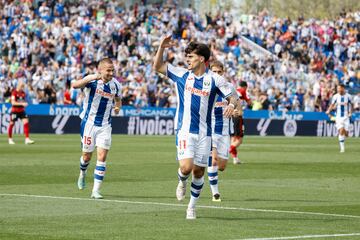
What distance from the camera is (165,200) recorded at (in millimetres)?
17141

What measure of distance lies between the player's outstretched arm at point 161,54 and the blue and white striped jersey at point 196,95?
6.6 inches

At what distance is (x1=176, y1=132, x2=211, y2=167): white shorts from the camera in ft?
46.9

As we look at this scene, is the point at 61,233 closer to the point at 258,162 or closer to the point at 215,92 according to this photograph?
the point at 215,92

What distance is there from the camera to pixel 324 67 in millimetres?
59938

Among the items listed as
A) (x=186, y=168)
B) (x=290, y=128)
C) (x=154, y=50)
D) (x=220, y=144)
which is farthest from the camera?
(x=154, y=50)

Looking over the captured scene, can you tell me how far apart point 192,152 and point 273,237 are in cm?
244

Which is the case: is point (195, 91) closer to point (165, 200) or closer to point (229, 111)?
point (229, 111)

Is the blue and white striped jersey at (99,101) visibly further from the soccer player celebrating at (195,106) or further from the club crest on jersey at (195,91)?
the club crest on jersey at (195,91)

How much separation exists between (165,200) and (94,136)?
6.44ft

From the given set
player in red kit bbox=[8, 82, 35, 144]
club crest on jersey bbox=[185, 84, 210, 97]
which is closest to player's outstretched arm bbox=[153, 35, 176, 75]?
club crest on jersey bbox=[185, 84, 210, 97]

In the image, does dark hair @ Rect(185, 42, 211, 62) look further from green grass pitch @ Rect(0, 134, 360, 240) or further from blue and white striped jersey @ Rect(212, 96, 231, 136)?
blue and white striped jersey @ Rect(212, 96, 231, 136)

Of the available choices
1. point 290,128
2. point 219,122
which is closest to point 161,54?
point 219,122

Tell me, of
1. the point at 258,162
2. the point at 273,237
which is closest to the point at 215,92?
the point at 273,237

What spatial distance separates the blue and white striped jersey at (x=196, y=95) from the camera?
14.5 metres
